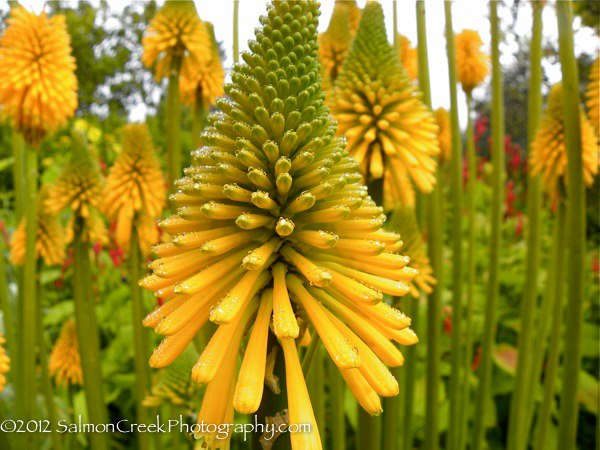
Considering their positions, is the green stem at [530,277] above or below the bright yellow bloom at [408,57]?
below

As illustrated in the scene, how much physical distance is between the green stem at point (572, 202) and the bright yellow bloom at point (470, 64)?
198cm

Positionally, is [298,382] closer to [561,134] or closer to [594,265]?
[561,134]

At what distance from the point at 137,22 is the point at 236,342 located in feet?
47.0

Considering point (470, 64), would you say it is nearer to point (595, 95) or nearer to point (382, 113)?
point (595, 95)

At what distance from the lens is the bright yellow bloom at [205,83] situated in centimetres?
320

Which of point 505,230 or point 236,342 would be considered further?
point 505,230

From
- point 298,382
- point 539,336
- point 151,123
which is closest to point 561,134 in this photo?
point 539,336

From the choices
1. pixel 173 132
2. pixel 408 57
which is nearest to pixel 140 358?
pixel 173 132

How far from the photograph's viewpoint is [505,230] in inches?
264

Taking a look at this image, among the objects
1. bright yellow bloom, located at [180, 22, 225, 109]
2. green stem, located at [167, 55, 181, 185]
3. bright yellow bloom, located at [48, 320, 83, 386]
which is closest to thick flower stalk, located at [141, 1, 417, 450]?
green stem, located at [167, 55, 181, 185]

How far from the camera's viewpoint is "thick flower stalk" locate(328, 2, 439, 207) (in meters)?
2.10

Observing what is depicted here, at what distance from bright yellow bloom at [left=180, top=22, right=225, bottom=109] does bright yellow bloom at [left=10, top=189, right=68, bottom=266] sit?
1.05 meters

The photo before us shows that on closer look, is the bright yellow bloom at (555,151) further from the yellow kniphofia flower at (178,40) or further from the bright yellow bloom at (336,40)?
the yellow kniphofia flower at (178,40)

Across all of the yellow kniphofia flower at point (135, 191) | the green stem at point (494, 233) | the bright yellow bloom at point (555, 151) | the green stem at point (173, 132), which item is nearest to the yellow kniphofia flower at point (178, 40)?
the green stem at point (173, 132)
